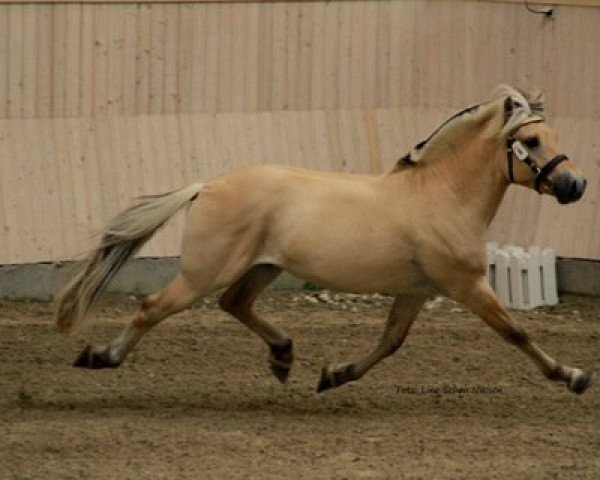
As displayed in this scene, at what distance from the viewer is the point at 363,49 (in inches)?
519

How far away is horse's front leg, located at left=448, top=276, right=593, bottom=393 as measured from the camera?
895 cm

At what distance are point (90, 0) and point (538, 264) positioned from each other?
3738mm

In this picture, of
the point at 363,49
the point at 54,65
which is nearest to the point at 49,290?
the point at 54,65

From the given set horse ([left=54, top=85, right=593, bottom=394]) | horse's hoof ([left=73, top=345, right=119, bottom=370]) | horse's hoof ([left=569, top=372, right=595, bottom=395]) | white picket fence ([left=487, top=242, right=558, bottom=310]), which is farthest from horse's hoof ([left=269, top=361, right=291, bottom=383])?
white picket fence ([left=487, top=242, right=558, bottom=310])

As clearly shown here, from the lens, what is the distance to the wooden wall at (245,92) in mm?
12172

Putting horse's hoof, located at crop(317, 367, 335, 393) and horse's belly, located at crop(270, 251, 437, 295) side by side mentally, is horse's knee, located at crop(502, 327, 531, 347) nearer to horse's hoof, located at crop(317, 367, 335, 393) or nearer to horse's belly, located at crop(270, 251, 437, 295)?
horse's belly, located at crop(270, 251, 437, 295)

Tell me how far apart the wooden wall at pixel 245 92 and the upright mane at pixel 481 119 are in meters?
3.42

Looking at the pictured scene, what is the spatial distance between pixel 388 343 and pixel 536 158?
1313mm

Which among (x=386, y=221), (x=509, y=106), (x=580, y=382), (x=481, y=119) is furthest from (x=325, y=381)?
(x=509, y=106)

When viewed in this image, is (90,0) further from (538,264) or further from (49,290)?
(538,264)

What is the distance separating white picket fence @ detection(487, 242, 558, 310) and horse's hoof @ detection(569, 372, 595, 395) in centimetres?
348

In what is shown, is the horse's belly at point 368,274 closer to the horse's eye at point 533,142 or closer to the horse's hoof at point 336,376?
the horse's hoof at point 336,376

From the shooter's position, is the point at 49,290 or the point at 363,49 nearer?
the point at 49,290

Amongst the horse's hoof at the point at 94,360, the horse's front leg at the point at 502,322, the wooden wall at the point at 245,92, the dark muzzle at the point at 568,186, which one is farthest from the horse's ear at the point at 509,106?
the wooden wall at the point at 245,92
